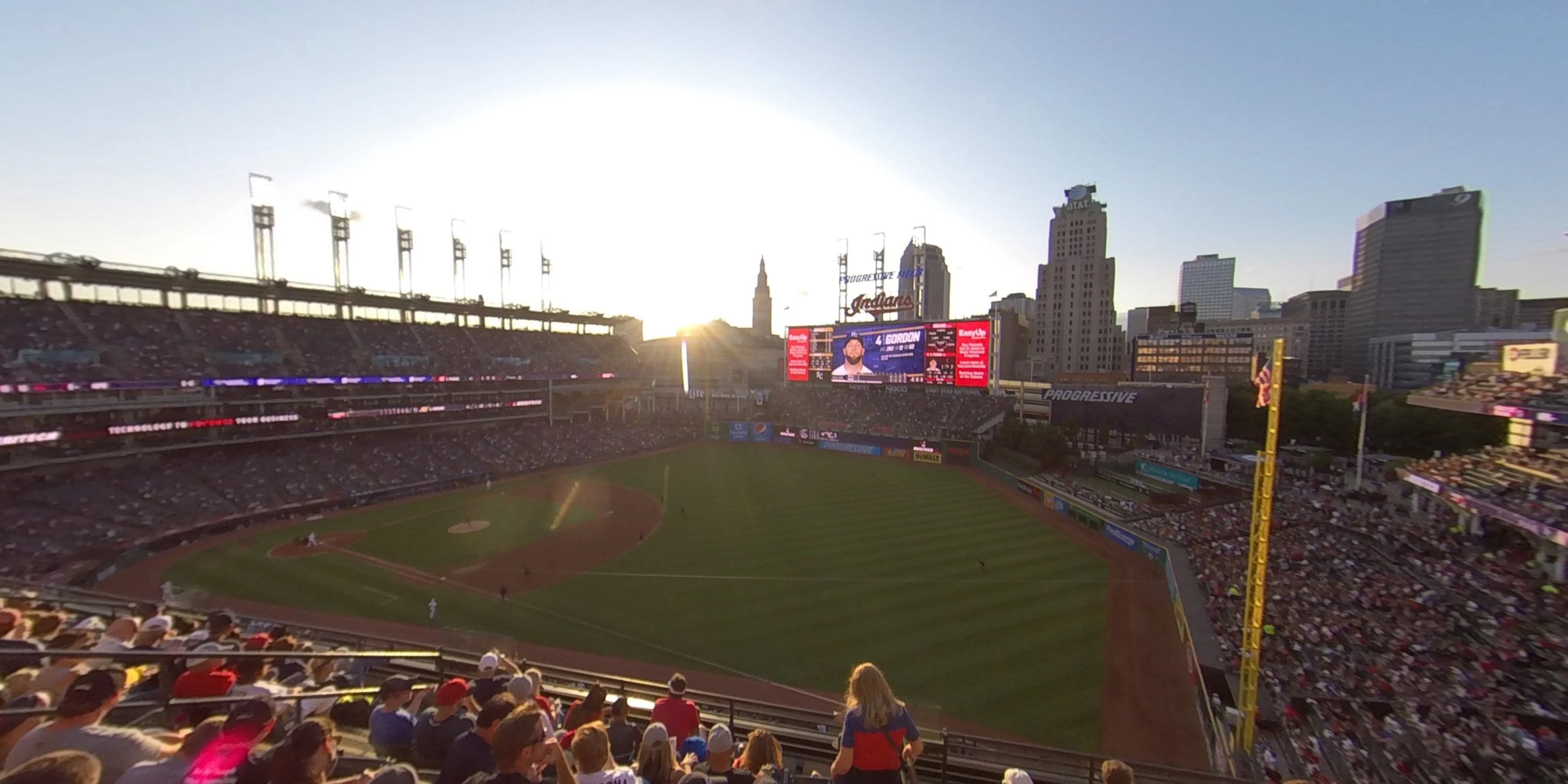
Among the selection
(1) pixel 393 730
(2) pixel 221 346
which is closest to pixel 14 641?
(1) pixel 393 730

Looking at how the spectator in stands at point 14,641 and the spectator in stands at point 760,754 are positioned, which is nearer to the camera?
the spectator in stands at point 760,754

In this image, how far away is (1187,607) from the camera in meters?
19.9

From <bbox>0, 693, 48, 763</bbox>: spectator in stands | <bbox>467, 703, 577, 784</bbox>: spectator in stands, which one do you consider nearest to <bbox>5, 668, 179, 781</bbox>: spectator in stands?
<bbox>0, 693, 48, 763</bbox>: spectator in stands

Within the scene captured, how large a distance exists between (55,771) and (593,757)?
2424 millimetres

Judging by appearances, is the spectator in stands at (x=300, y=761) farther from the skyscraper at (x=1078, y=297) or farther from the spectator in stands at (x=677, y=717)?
the skyscraper at (x=1078, y=297)

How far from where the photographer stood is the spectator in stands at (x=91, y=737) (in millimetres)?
3436

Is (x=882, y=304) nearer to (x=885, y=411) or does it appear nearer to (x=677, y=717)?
(x=885, y=411)

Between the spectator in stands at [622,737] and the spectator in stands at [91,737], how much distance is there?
3729 millimetres

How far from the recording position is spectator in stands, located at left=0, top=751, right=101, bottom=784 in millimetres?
2311

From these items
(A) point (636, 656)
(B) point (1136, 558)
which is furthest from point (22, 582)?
(B) point (1136, 558)

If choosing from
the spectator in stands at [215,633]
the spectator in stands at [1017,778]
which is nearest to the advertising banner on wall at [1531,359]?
the spectator in stands at [1017,778]

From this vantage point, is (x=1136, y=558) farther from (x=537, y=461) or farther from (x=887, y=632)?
(x=537, y=461)

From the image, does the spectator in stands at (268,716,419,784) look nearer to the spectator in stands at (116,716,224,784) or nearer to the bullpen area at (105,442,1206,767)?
the spectator in stands at (116,716,224,784)

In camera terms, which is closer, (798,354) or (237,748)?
(237,748)
